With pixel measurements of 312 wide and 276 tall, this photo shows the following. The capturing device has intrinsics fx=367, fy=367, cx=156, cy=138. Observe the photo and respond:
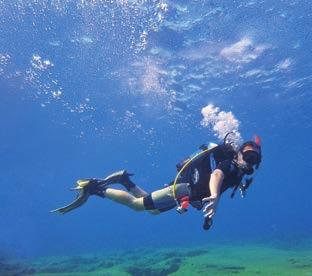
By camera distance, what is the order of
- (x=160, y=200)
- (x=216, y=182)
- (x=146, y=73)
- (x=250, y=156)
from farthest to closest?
1. (x=146, y=73)
2. (x=160, y=200)
3. (x=250, y=156)
4. (x=216, y=182)

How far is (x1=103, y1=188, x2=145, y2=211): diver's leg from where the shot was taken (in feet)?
24.8

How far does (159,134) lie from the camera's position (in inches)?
1793

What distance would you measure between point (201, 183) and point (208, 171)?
0.84ft

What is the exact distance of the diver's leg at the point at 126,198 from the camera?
757 centimetres

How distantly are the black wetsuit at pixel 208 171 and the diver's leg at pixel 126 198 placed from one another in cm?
131

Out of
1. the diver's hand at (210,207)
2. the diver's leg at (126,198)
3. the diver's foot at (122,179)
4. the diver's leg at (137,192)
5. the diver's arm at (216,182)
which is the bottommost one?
the diver's hand at (210,207)

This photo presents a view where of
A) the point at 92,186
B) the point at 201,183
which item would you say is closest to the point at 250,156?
the point at 201,183

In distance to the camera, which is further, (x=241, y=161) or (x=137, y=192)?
(x=137, y=192)

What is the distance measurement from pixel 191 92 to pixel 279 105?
9815mm

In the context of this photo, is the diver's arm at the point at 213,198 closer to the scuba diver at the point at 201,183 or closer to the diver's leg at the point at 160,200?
the scuba diver at the point at 201,183

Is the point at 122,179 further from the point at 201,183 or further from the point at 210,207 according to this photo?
the point at 210,207

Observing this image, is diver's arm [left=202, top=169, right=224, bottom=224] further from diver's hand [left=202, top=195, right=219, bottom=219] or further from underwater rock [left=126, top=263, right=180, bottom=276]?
underwater rock [left=126, top=263, right=180, bottom=276]

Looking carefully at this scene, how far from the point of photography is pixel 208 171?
655 cm

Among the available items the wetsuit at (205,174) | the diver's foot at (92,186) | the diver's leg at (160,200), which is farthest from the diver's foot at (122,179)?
the wetsuit at (205,174)
